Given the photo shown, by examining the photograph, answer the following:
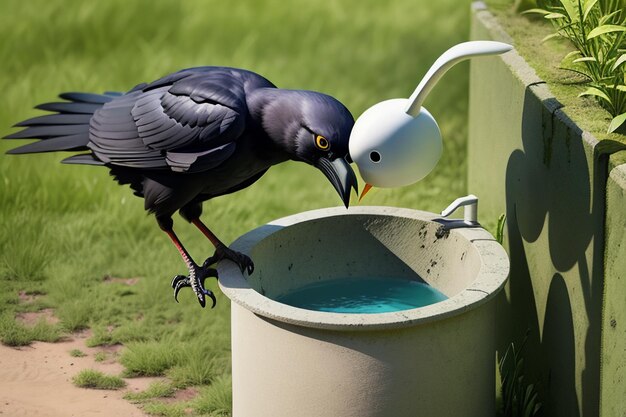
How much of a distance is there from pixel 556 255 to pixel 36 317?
285 cm

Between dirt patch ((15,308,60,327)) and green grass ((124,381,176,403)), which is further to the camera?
dirt patch ((15,308,60,327))

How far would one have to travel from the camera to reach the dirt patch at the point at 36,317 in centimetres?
554

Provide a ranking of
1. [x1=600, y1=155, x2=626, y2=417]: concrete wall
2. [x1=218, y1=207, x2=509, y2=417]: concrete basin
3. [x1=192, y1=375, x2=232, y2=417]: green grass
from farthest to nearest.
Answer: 1. [x1=192, y1=375, x2=232, y2=417]: green grass
2. [x1=218, y1=207, x2=509, y2=417]: concrete basin
3. [x1=600, y1=155, x2=626, y2=417]: concrete wall

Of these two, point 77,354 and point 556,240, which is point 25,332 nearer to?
point 77,354

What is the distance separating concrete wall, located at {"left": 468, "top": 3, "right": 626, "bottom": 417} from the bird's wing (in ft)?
3.52

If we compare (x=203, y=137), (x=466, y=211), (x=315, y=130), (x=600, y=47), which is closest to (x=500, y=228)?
(x=466, y=211)

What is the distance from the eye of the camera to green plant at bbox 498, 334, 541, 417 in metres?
4.23

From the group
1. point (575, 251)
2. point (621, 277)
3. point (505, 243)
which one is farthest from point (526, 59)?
point (621, 277)

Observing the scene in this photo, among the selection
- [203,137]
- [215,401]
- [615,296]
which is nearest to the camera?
[615,296]

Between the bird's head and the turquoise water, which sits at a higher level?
the bird's head

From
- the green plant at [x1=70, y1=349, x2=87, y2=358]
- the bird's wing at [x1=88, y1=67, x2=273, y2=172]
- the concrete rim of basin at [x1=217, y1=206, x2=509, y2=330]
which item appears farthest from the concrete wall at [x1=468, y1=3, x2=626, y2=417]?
the green plant at [x1=70, y1=349, x2=87, y2=358]

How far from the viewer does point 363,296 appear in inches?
169

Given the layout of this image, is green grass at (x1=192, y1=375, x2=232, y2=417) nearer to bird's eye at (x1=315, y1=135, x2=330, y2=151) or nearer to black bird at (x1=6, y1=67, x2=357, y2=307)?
black bird at (x1=6, y1=67, x2=357, y2=307)

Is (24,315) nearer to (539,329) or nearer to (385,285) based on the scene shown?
(385,285)
